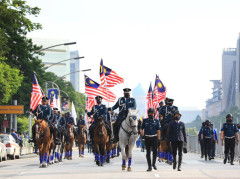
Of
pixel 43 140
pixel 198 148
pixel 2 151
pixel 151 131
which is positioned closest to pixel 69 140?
pixel 2 151

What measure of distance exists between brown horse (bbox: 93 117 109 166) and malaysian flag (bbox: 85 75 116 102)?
5.78 metres

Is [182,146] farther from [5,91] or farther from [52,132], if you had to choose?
[5,91]

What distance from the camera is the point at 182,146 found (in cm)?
2175

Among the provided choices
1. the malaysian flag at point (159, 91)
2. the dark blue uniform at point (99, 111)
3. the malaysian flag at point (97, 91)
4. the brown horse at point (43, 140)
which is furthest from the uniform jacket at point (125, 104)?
the malaysian flag at point (159, 91)

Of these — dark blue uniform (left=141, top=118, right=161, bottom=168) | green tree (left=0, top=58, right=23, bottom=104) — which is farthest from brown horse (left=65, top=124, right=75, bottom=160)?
green tree (left=0, top=58, right=23, bottom=104)

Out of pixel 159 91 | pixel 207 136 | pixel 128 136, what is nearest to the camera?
pixel 128 136

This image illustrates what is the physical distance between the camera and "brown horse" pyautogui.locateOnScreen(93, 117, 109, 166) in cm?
2519

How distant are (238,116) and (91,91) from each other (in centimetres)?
15281

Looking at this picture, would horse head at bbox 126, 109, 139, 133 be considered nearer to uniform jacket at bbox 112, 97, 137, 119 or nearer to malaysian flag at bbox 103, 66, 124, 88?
uniform jacket at bbox 112, 97, 137, 119

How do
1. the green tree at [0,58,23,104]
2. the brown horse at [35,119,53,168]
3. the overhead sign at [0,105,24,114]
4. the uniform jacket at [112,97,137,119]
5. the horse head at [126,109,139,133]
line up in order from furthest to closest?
the green tree at [0,58,23,104] < the overhead sign at [0,105,24,114] < the brown horse at [35,119,53,168] < the uniform jacket at [112,97,137,119] < the horse head at [126,109,139,133]

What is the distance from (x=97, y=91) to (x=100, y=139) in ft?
30.7

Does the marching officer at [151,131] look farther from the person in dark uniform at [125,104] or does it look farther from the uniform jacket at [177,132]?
the person in dark uniform at [125,104]

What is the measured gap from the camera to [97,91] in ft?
114

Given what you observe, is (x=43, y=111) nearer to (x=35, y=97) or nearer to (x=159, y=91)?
(x=35, y=97)
